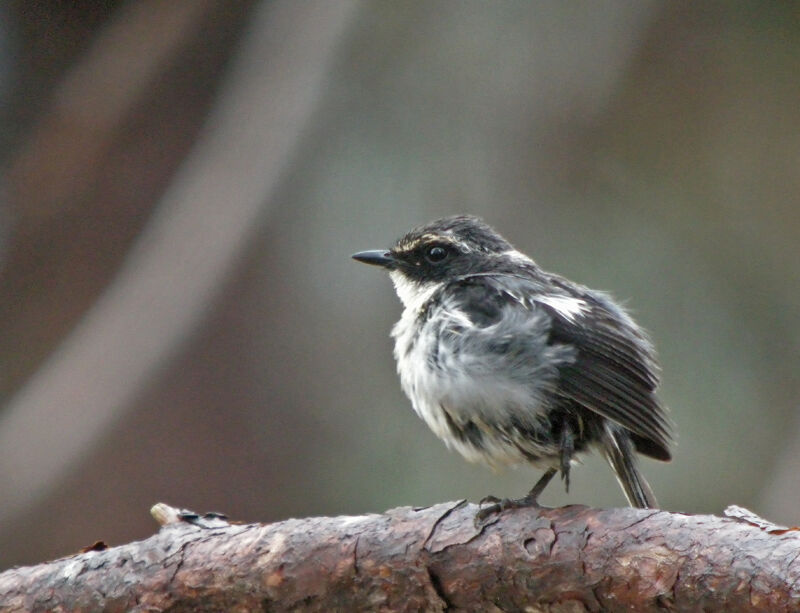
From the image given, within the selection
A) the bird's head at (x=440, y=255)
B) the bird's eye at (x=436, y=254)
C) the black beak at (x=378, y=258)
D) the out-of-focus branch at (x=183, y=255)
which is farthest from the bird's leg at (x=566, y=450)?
the out-of-focus branch at (x=183, y=255)

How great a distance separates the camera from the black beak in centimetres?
505

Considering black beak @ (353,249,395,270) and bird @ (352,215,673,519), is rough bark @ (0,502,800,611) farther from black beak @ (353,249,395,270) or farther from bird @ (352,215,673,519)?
black beak @ (353,249,395,270)

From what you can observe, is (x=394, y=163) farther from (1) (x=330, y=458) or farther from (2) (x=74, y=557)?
(2) (x=74, y=557)

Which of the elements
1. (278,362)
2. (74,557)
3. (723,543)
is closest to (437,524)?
(723,543)

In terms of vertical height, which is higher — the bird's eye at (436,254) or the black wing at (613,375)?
the bird's eye at (436,254)

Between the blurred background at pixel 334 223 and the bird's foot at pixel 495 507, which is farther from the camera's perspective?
the blurred background at pixel 334 223

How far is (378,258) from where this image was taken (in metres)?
5.09

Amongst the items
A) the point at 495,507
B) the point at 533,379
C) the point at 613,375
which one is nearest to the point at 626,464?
the point at 613,375

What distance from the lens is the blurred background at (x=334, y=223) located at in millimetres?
6793

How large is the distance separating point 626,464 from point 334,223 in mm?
4605

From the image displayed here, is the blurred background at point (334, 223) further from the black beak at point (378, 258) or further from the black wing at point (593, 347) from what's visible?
the black wing at point (593, 347)

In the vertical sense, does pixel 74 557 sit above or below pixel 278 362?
below

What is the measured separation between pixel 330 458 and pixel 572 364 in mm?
3990

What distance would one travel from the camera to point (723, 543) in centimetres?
282
